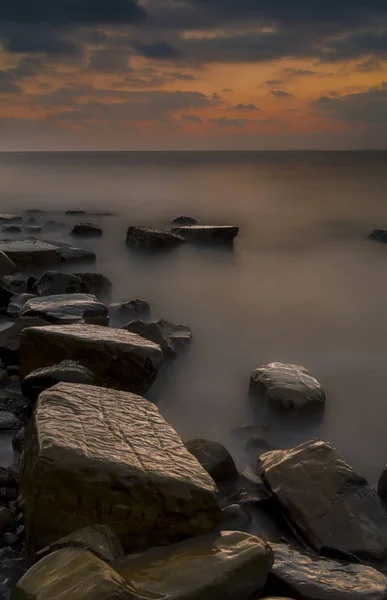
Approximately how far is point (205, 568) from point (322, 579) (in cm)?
53

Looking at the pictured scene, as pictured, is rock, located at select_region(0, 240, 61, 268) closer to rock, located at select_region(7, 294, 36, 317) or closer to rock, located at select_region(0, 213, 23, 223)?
rock, located at select_region(7, 294, 36, 317)

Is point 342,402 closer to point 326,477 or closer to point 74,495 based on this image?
point 326,477

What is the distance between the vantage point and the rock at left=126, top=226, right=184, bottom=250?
42.9 feet

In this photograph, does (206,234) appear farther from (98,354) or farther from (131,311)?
(98,354)

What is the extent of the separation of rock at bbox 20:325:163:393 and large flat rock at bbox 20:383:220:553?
4.92 feet

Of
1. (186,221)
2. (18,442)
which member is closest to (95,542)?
(18,442)

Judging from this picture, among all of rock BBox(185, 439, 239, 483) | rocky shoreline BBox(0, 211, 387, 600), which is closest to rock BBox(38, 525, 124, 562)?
rocky shoreline BBox(0, 211, 387, 600)

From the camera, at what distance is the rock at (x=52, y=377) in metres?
4.18

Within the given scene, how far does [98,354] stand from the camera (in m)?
4.55

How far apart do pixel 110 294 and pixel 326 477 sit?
6043 millimetres

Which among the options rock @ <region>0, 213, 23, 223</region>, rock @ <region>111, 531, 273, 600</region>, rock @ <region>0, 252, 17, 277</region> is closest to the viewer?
rock @ <region>111, 531, 273, 600</region>

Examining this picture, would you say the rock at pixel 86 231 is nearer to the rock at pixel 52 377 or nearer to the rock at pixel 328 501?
the rock at pixel 52 377

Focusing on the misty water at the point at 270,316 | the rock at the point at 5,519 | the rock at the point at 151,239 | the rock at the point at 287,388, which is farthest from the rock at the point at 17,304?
the rock at the point at 151,239

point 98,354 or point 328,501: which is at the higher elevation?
point 98,354
